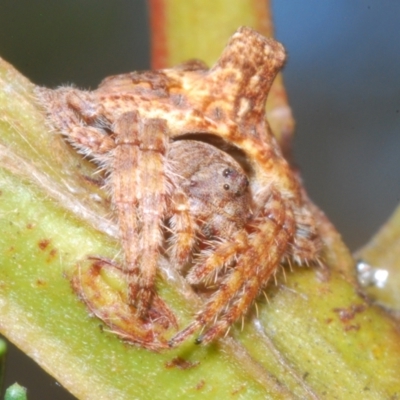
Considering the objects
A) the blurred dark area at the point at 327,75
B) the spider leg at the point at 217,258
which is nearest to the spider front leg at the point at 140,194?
the spider leg at the point at 217,258

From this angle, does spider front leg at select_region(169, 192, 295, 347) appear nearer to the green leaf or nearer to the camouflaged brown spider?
the camouflaged brown spider

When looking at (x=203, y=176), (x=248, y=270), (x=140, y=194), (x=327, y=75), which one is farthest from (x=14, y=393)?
(x=327, y=75)

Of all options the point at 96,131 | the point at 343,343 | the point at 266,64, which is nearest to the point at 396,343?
the point at 343,343

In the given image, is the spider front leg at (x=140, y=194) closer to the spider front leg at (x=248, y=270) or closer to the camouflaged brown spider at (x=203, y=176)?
the camouflaged brown spider at (x=203, y=176)

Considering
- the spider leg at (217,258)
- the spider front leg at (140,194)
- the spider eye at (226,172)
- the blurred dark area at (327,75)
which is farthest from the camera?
the blurred dark area at (327,75)

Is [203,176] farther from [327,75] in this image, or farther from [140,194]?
[327,75]

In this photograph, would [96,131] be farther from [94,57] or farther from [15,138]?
[94,57]

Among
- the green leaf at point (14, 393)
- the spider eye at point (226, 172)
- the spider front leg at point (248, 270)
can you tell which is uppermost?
the spider eye at point (226, 172)

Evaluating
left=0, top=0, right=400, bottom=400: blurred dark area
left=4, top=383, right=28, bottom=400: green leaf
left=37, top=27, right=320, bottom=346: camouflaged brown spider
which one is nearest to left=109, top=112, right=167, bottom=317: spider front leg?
left=37, top=27, right=320, bottom=346: camouflaged brown spider
